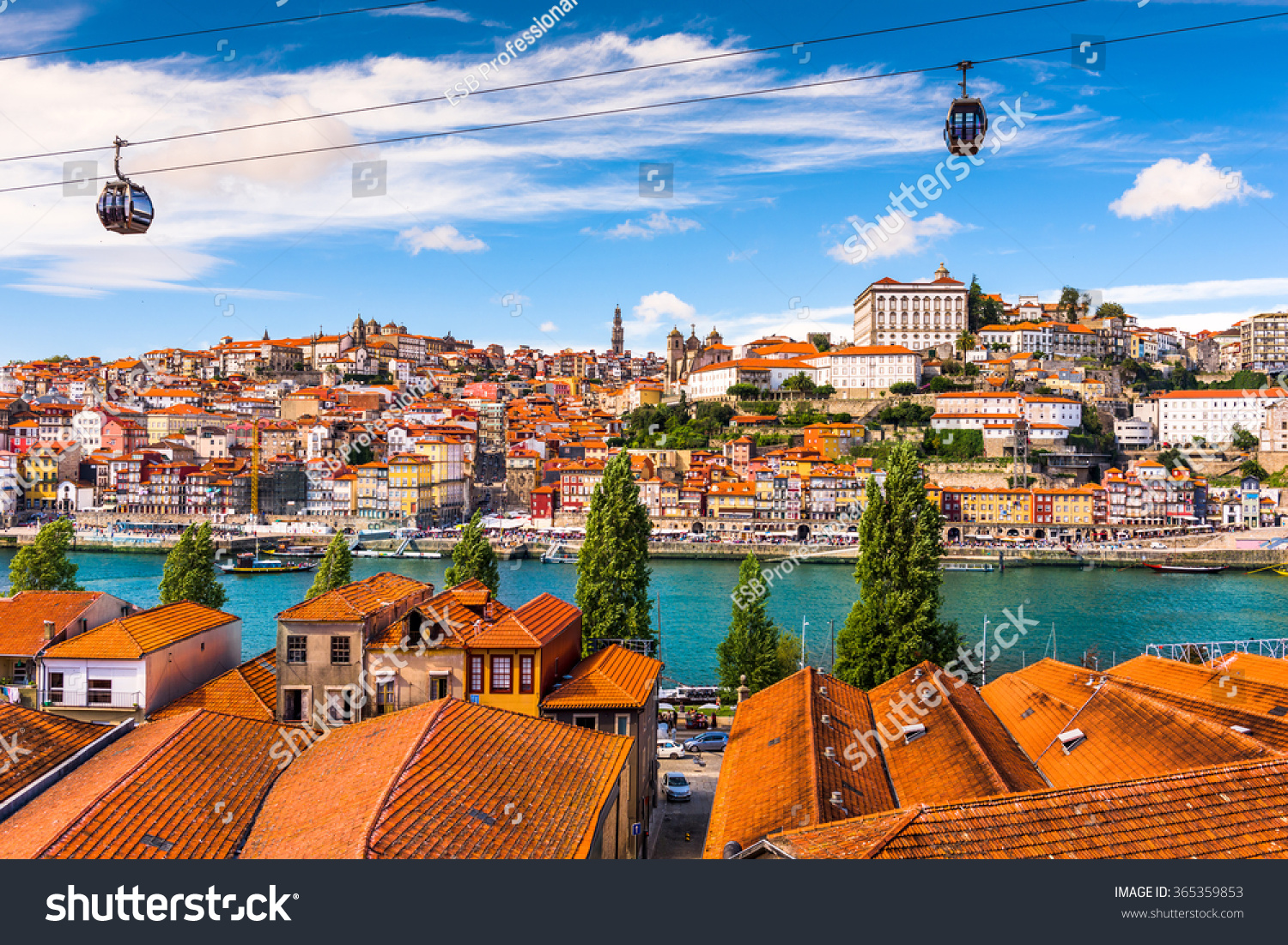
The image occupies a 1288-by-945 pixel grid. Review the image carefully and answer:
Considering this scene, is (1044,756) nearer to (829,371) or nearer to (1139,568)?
(1139,568)

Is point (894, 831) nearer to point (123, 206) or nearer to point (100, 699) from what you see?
point (123, 206)

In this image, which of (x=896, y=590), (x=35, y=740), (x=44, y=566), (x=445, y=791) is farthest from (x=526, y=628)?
(x=44, y=566)

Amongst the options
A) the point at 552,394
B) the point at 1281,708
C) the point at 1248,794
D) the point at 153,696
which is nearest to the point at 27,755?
the point at 153,696

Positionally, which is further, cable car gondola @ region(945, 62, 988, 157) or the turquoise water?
the turquoise water

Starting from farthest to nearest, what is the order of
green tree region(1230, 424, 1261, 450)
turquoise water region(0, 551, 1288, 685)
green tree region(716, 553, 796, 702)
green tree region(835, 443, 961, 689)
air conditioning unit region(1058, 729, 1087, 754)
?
green tree region(1230, 424, 1261, 450), turquoise water region(0, 551, 1288, 685), green tree region(716, 553, 796, 702), green tree region(835, 443, 961, 689), air conditioning unit region(1058, 729, 1087, 754)

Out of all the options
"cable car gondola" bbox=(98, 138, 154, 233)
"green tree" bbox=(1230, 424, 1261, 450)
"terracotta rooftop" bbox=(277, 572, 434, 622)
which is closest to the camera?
"cable car gondola" bbox=(98, 138, 154, 233)

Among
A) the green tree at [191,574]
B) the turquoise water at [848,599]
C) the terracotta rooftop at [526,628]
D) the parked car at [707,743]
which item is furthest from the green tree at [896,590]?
the green tree at [191,574]

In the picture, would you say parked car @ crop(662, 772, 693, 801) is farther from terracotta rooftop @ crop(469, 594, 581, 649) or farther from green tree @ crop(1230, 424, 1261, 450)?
green tree @ crop(1230, 424, 1261, 450)

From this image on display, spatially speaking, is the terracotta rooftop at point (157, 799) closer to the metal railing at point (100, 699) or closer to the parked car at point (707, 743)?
the metal railing at point (100, 699)

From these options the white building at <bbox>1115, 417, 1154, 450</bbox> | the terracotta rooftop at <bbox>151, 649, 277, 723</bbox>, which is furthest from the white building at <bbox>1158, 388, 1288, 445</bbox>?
the terracotta rooftop at <bbox>151, 649, 277, 723</bbox>
